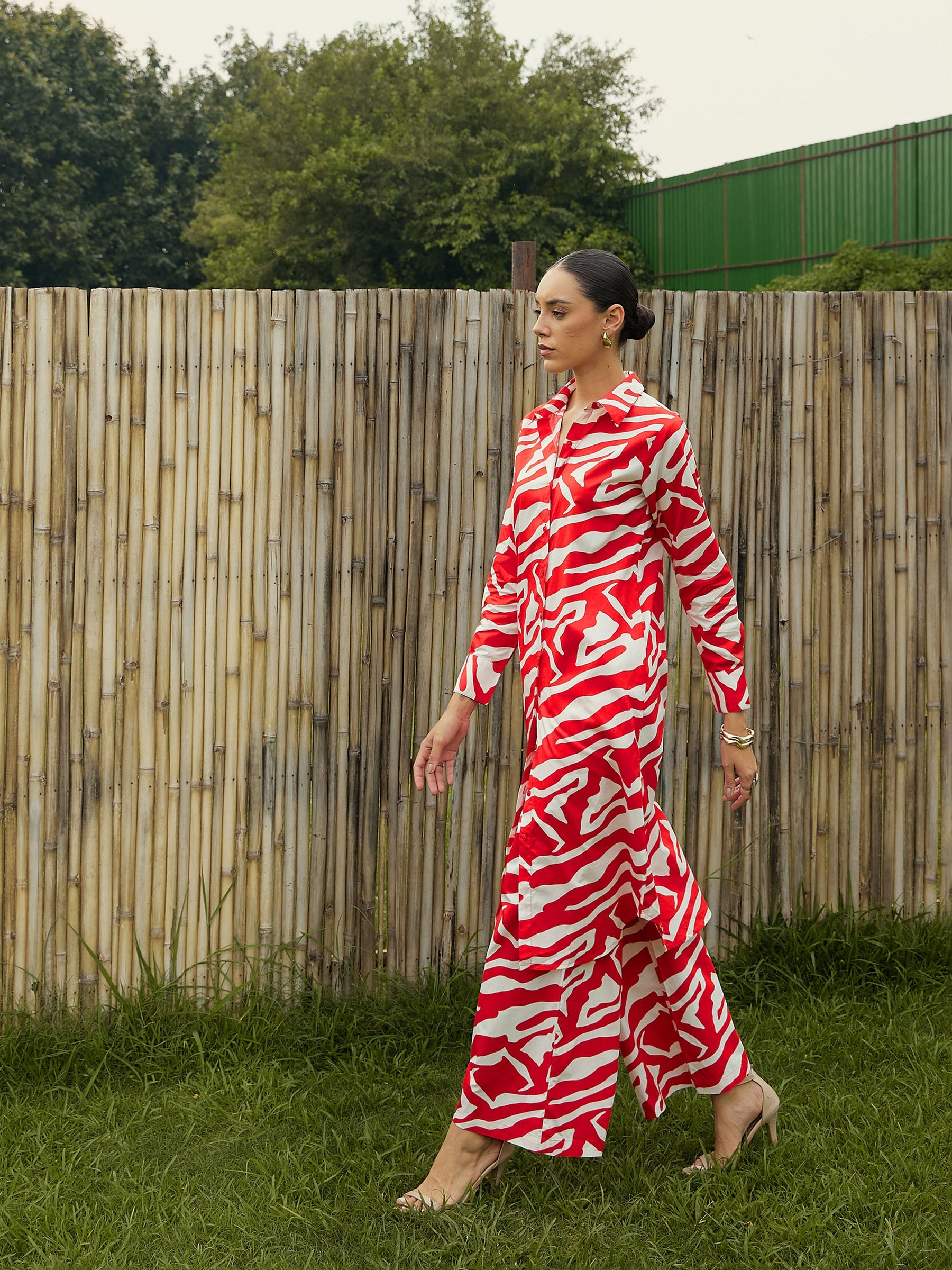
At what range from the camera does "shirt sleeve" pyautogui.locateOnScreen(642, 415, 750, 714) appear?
2.36 meters

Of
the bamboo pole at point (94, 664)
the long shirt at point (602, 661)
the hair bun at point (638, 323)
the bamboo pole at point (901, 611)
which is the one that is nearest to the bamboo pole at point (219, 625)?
the bamboo pole at point (94, 664)

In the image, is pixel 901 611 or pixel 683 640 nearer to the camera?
pixel 683 640

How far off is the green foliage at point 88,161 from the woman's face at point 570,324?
28.0 metres

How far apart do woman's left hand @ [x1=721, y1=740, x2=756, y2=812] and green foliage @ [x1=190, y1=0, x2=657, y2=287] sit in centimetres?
2013

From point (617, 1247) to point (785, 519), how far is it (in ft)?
6.21

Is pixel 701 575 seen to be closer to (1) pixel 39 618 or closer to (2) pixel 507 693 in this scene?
(2) pixel 507 693

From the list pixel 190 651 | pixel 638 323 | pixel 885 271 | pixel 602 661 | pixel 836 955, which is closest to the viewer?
pixel 602 661

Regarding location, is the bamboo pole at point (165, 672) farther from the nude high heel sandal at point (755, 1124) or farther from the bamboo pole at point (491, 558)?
the nude high heel sandal at point (755, 1124)

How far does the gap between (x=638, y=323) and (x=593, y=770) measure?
2.68 feet

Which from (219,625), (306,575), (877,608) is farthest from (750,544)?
(219,625)

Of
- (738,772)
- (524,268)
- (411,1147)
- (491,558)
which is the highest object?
(524,268)

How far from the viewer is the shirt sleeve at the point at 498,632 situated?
2438 mm

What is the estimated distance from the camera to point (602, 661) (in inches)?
89.8

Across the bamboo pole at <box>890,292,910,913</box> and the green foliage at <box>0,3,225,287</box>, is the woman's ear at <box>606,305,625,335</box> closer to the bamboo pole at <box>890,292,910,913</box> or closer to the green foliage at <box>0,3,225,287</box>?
the bamboo pole at <box>890,292,910,913</box>
